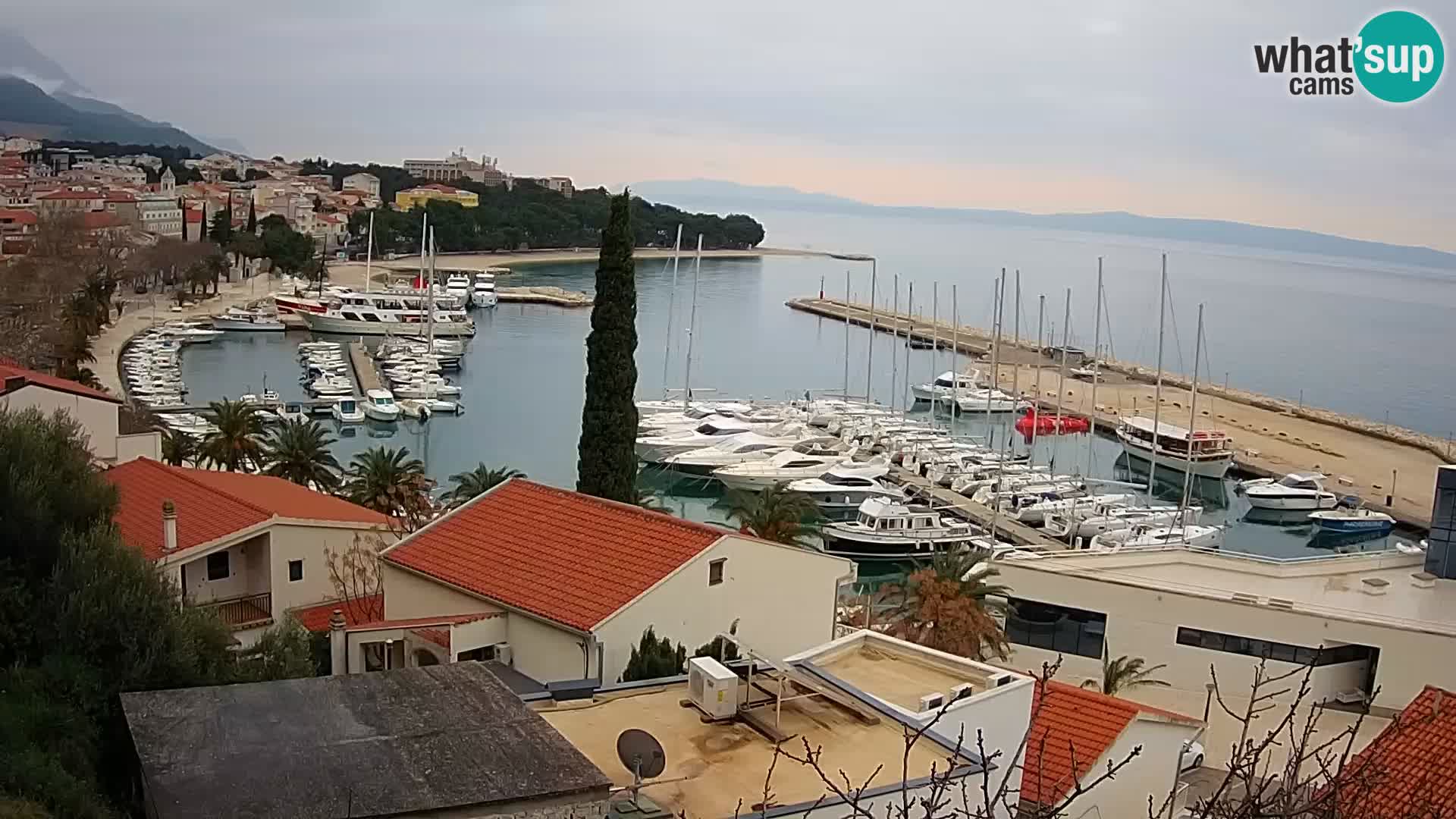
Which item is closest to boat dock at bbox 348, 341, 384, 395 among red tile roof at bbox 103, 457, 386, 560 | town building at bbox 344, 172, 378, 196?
red tile roof at bbox 103, 457, 386, 560

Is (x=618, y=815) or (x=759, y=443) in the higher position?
(x=618, y=815)

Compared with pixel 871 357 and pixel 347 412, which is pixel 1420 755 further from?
pixel 871 357

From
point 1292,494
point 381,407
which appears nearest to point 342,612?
point 381,407

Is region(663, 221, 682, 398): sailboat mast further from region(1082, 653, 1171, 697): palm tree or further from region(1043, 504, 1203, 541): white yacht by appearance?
region(1082, 653, 1171, 697): palm tree

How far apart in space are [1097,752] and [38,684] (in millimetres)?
7443

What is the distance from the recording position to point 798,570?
38.1ft

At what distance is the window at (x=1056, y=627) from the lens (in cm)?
1598

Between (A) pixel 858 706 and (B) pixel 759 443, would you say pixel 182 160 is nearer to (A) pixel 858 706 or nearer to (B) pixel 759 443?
(B) pixel 759 443

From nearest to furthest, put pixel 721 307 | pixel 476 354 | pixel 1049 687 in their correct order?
pixel 1049 687
pixel 476 354
pixel 721 307

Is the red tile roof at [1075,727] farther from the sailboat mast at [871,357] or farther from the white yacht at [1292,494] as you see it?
the sailboat mast at [871,357]

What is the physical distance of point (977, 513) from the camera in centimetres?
3019

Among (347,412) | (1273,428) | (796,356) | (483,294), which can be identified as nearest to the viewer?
(347,412)

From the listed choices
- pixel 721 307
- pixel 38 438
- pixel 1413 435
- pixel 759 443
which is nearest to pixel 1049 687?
pixel 38 438

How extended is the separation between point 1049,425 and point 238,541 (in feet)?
117
